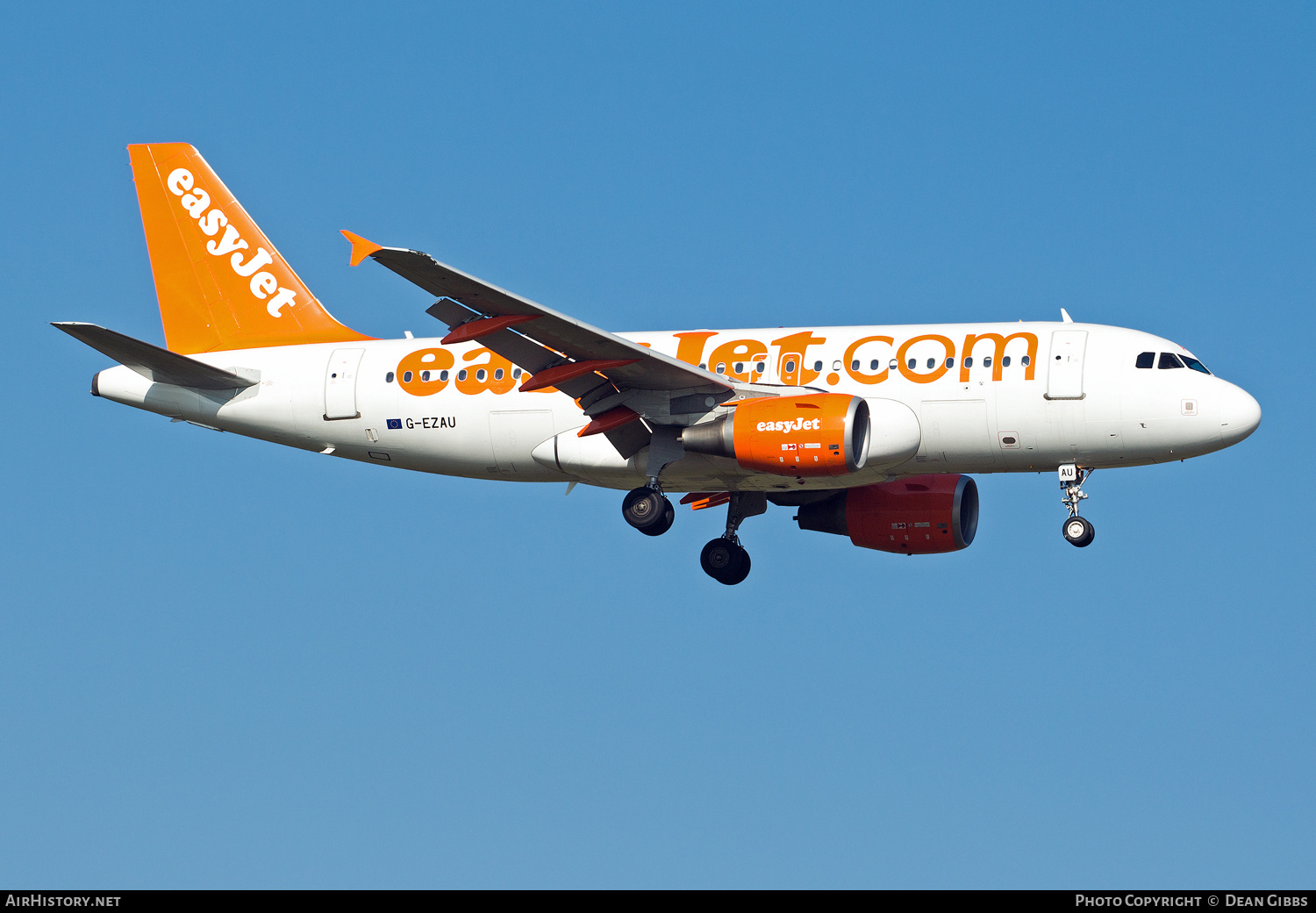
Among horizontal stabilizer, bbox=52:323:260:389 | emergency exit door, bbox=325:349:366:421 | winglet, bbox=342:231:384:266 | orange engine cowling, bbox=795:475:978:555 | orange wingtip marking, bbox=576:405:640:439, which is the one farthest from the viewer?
orange engine cowling, bbox=795:475:978:555

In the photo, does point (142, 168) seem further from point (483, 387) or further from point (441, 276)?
point (441, 276)

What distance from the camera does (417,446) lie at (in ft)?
130

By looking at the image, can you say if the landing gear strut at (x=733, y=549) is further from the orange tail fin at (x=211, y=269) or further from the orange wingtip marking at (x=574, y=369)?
the orange tail fin at (x=211, y=269)

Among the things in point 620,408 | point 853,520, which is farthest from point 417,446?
point 853,520

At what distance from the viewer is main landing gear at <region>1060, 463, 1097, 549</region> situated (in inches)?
1412

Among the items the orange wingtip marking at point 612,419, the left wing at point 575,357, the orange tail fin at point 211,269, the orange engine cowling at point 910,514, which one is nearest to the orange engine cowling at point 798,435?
the left wing at point 575,357

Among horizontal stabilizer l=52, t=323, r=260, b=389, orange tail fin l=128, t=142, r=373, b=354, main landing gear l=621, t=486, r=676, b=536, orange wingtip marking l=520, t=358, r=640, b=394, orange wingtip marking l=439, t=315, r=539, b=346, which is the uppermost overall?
orange tail fin l=128, t=142, r=373, b=354

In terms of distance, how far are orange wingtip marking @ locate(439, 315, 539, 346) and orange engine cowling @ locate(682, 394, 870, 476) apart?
4.89m

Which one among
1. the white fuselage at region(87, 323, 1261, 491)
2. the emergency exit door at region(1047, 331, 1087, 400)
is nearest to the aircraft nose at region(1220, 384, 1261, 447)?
the white fuselage at region(87, 323, 1261, 491)

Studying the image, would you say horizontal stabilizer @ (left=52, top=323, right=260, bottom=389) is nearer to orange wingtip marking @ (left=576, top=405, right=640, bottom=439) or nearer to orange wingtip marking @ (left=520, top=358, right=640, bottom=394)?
orange wingtip marking @ (left=520, top=358, right=640, bottom=394)

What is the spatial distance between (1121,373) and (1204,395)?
5.65 ft

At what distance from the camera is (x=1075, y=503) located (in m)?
36.1

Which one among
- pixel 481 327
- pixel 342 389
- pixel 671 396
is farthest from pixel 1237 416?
pixel 342 389
